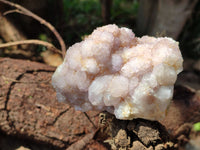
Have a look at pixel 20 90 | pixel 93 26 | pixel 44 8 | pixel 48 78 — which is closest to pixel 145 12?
pixel 93 26

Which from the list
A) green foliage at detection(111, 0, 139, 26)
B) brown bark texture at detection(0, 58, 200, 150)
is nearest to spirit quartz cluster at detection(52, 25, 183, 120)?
brown bark texture at detection(0, 58, 200, 150)

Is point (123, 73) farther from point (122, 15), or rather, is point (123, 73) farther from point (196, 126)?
point (122, 15)

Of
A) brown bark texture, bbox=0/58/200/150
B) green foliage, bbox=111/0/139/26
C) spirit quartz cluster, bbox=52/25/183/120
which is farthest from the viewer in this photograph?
green foliage, bbox=111/0/139/26

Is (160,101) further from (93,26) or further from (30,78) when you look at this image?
(93,26)

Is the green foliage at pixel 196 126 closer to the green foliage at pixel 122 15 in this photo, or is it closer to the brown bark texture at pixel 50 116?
the brown bark texture at pixel 50 116

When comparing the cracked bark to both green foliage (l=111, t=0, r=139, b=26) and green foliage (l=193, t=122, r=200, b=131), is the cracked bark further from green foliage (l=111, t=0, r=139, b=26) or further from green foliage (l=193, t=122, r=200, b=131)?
green foliage (l=111, t=0, r=139, b=26)

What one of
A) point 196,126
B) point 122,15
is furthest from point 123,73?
point 122,15

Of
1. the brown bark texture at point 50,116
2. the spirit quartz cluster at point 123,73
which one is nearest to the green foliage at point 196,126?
the brown bark texture at point 50,116
